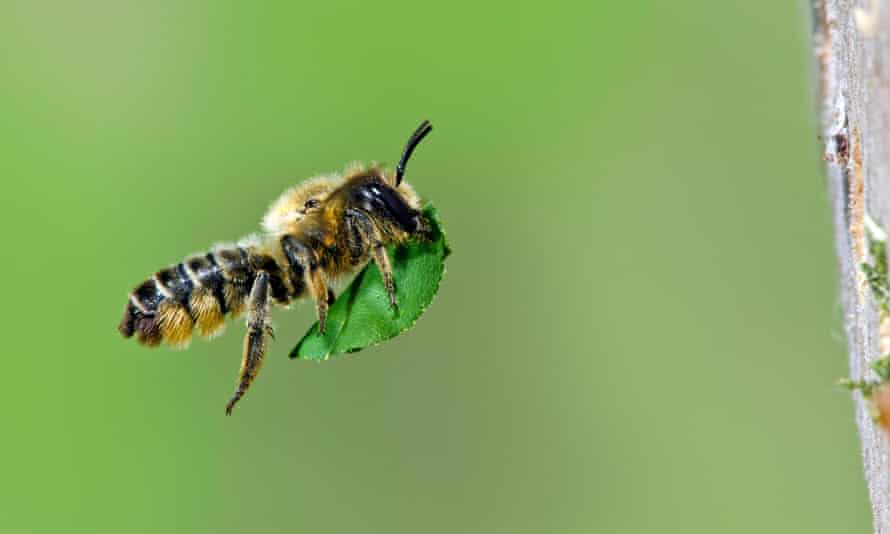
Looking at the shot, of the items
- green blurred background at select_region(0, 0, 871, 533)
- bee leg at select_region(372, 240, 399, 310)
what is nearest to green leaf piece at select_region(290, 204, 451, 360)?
bee leg at select_region(372, 240, 399, 310)

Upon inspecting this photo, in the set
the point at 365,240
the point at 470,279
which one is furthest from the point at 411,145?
the point at 470,279

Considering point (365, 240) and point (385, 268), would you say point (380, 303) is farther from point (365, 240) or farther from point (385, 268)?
point (365, 240)

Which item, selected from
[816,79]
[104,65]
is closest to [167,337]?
[816,79]

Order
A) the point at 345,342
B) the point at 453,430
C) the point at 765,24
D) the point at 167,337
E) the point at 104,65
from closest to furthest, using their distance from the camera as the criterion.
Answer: the point at 345,342
the point at 167,337
the point at 453,430
the point at 765,24
the point at 104,65

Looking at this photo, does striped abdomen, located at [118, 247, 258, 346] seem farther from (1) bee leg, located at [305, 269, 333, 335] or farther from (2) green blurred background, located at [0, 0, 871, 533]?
(2) green blurred background, located at [0, 0, 871, 533]

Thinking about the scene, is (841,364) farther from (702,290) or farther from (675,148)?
(675,148)

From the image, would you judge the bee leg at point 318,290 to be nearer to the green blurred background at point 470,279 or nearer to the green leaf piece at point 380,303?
the green leaf piece at point 380,303
